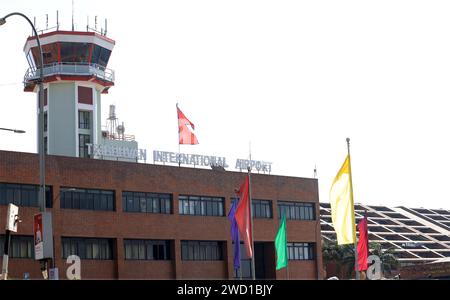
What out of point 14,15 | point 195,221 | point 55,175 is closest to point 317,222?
point 195,221

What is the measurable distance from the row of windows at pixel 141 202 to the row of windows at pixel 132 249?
2.53 meters

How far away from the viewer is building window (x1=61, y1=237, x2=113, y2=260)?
204 feet

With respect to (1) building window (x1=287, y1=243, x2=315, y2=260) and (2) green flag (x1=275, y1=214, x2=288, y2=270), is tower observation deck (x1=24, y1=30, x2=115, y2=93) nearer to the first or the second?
(1) building window (x1=287, y1=243, x2=315, y2=260)

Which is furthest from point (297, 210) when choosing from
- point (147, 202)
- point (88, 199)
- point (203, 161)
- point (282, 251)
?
point (282, 251)

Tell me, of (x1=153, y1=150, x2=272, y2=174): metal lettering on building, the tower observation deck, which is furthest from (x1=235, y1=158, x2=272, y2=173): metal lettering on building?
the tower observation deck

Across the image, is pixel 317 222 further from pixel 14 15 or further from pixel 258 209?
pixel 14 15

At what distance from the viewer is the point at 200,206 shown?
7188 centimetres

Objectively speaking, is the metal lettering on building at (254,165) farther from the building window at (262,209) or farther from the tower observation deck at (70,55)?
the tower observation deck at (70,55)

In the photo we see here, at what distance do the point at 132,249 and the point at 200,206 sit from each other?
329 inches

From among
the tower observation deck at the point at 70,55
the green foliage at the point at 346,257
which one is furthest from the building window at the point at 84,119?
the green foliage at the point at 346,257

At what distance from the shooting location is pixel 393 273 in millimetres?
97375

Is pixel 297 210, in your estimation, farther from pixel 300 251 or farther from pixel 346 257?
pixel 346 257

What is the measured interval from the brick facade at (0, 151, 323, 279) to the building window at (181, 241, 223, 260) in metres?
0.49

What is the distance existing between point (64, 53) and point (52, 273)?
56793 millimetres
